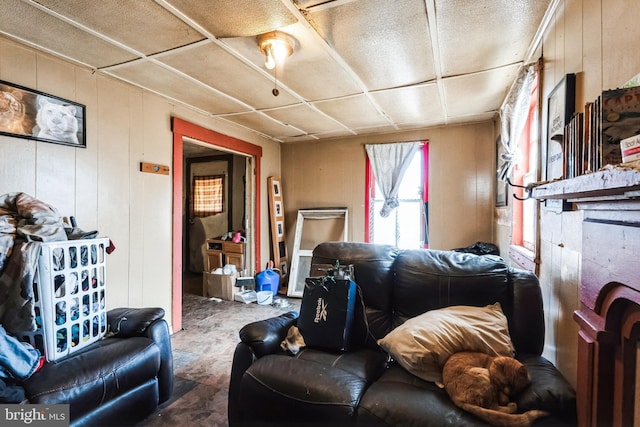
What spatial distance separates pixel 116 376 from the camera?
5.31 ft

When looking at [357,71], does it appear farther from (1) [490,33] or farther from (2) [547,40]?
(2) [547,40]

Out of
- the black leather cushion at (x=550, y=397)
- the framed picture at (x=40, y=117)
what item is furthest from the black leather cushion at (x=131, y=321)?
the black leather cushion at (x=550, y=397)

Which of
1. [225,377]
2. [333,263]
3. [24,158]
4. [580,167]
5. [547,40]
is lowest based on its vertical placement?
[225,377]

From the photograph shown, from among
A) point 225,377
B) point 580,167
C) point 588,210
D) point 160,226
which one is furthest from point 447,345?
point 160,226

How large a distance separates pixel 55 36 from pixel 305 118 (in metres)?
2.31

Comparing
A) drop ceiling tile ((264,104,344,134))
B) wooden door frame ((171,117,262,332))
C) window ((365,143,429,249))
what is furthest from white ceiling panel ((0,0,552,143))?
window ((365,143,429,249))

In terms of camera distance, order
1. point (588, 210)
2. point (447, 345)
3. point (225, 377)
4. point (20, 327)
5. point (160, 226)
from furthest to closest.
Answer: point (160, 226) < point (225, 377) < point (20, 327) < point (447, 345) < point (588, 210)

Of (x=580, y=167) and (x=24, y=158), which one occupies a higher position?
(x=24, y=158)

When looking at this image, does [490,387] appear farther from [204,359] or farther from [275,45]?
[204,359]

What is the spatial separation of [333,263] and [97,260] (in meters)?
1.57

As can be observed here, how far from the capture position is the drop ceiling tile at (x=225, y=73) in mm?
2119

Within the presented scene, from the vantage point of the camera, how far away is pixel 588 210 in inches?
40.3

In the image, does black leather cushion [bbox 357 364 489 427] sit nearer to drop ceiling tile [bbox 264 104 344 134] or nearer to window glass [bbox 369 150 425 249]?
drop ceiling tile [bbox 264 104 344 134]

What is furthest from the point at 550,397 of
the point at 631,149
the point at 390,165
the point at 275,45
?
the point at 390,165
